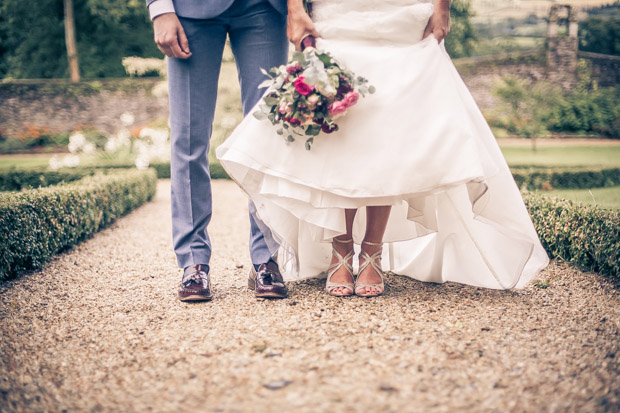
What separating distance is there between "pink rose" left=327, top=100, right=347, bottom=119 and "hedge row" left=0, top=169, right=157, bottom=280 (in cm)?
227

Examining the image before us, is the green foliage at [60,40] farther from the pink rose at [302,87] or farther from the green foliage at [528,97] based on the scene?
the pink rose at [302,87]

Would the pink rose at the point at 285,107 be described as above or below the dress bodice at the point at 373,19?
below

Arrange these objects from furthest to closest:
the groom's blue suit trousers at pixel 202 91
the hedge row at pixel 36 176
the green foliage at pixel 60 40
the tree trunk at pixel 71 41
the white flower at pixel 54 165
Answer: the green foliage at pixel 60 40 → the tree trunk at pixel 71 41 → the white flower at pixel 54 165 → the hedge row at pixel 36 176 → the groom's blue suit trousers at pixel 202 91

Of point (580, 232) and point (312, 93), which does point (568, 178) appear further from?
point (312, 93)

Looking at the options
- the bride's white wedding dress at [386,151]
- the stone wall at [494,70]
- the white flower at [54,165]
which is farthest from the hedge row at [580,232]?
the stone wall at [494,70]

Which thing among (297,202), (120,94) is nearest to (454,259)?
(297,202)

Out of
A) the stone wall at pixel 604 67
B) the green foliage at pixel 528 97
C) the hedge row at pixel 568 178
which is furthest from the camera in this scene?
the stone wall at pixel 604 67

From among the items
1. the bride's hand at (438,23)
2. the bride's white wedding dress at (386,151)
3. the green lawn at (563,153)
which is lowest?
the green lawn at (563,153)

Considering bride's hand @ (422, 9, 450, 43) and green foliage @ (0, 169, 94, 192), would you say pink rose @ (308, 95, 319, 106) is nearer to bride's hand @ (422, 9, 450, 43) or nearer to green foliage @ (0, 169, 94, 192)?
bride's hand @ (422, 9, 450, 43)

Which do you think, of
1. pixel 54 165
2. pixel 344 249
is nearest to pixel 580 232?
pixel 344 249

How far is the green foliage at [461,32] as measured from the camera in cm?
2330

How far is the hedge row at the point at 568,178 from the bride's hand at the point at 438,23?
4.66m

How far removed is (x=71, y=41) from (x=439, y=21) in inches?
872

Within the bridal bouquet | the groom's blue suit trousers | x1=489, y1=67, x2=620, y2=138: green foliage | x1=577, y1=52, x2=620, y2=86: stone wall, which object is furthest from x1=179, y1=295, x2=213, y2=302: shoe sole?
x1=577, y1=52, x2=620, y2=86: stone wall
